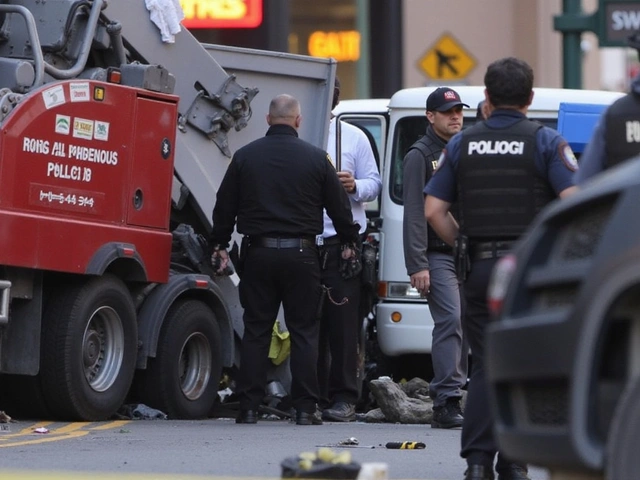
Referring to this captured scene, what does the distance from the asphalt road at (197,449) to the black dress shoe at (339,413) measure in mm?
181

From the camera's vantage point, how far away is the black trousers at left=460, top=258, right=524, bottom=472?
676 centimetres

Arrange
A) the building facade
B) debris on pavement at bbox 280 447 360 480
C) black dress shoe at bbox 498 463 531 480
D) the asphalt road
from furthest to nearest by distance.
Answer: the building facade, the asphalt road, black dress shoe at bbox 498 463 531 480, debris on pavement at bbox 280 447 360 480

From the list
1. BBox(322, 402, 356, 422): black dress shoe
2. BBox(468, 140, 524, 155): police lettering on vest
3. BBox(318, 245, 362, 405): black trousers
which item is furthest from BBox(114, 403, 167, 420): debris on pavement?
BBox(468, 140, 524, 155): police lettering on vest

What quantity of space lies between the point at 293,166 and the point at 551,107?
2.37m

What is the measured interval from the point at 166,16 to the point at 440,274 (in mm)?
2367

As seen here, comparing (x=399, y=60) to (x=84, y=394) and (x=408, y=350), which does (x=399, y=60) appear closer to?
(x=408, y=350)

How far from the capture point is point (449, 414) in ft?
32.8

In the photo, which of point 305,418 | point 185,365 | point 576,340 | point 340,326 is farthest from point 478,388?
point 185,365

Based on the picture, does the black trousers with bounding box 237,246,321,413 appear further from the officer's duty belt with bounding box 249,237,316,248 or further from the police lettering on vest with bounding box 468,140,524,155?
the police lettering on vest with bounding box 468,140,524,155

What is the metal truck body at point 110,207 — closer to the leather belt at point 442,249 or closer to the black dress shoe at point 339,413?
the black dress shoe at point 339,413

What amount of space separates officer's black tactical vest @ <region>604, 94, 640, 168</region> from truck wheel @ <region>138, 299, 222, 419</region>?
15.9ft

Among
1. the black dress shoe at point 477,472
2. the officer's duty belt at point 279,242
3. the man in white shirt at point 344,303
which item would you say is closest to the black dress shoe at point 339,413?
the man in white shirt at point 344,303

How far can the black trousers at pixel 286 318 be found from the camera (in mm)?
10062

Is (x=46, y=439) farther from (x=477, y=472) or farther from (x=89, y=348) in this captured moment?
(x=477, y=472)
